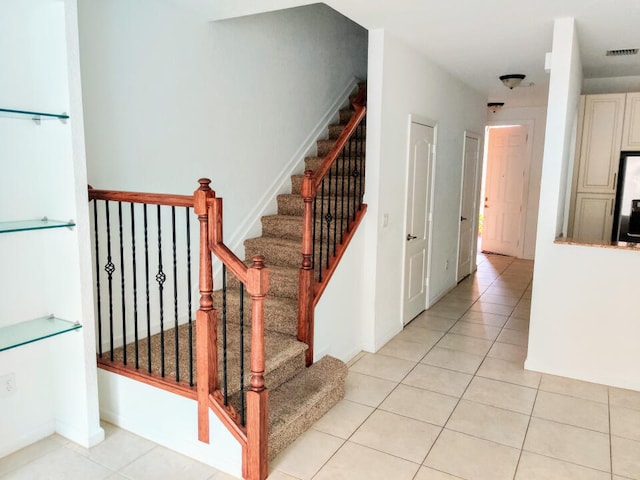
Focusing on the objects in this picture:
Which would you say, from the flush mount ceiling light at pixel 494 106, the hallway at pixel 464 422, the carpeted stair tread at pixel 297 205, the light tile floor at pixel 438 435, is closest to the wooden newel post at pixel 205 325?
the light tile floor at pixel 438 435

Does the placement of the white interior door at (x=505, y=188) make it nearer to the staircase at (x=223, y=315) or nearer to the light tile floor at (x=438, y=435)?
the light tile floor at (x=438, y=435)

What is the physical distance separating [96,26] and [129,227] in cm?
119

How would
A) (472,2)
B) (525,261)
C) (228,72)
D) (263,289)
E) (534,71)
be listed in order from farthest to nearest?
(525,261) < (534,71) < (228,72) < (472,2) < (263,289)

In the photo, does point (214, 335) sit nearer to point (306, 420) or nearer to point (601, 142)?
point (306, 420)

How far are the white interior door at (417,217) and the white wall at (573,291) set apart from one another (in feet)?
3.87

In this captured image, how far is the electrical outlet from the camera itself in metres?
2.50

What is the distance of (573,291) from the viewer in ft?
11.5

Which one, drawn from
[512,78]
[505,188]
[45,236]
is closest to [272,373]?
[45,236]

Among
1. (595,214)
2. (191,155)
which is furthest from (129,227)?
(595,214)

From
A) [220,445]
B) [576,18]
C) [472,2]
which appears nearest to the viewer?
[220,445]

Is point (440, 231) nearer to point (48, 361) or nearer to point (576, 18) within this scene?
point (576, 18)

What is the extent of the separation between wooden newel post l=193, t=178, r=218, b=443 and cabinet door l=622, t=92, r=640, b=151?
455 centimetres

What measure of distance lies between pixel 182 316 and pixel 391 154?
2055 mm

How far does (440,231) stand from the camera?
17.6ft
